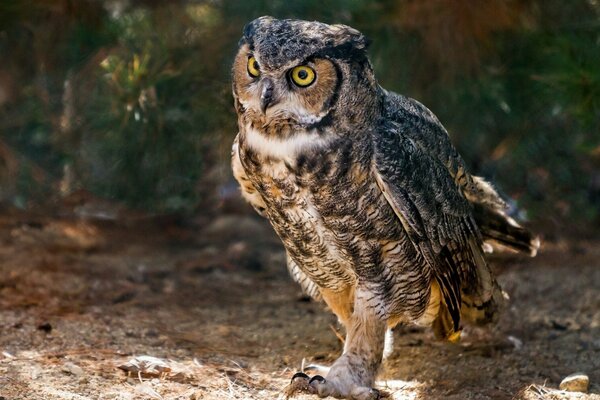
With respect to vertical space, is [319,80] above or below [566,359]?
above

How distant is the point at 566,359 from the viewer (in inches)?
149

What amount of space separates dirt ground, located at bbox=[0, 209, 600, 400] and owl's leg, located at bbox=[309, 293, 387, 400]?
153mm

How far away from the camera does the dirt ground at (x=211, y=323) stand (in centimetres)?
317

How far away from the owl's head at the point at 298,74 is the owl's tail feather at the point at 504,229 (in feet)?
3.13

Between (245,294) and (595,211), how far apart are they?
2356 mm

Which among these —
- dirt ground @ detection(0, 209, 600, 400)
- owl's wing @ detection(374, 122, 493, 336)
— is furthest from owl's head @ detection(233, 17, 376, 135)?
dirt ground @ detection(0, 209, 600, 400)

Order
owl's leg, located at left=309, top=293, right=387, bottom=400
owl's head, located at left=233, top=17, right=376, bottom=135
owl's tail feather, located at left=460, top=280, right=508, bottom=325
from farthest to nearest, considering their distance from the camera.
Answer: owl's tail feather, located at left=460, top=280, right=508, bottom=325 → owl's leg, located at left=309, top=293, right=387, bottom=400 → owl's head, located at left=233, top=17, right=376, bottom=135

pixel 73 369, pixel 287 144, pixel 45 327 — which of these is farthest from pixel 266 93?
pixel 45 327

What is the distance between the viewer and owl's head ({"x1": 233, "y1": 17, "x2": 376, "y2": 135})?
2.86m

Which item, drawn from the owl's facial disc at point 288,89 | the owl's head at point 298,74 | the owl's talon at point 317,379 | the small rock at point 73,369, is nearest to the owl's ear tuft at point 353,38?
the owl's head at point 298,74

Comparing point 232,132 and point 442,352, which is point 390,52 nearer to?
point 232,132

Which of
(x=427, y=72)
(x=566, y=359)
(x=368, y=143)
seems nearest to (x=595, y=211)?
(x=427, y=72)

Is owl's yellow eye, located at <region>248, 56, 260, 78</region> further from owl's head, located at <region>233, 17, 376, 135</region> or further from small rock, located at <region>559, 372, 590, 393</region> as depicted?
small rock, located at <region>559, 372, 590, 393</region>

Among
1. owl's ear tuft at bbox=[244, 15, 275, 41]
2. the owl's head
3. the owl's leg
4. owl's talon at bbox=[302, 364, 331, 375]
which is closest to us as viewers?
the owl's head
